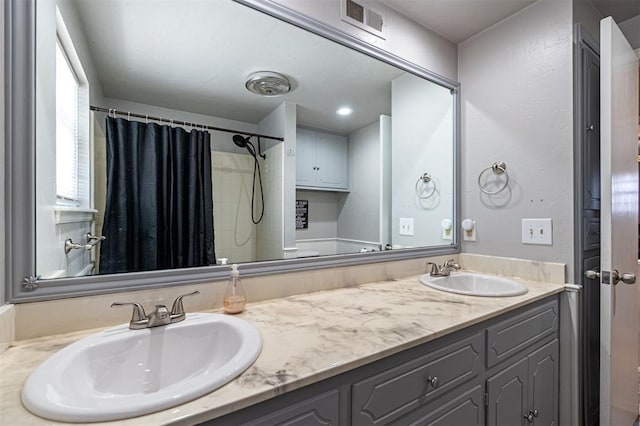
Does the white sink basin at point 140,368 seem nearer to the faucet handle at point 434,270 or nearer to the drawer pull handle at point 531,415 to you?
the faucet handle at point 434,270

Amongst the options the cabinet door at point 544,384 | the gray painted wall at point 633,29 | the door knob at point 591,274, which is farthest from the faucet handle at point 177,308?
the gray painted wall at point 633,29

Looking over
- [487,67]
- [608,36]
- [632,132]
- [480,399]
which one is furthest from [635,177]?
[480,399]

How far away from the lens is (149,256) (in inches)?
39.9

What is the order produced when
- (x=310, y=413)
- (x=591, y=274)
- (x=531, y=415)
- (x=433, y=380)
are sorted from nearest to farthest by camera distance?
(x=310, y=413) → (x=433, y=380) → (x=531, y=415) → (x=591, y=274)

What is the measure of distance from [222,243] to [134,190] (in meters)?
0.35

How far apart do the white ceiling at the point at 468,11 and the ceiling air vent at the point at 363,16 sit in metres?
0.10

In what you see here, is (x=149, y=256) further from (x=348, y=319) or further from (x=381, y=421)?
(x=381, y=421)

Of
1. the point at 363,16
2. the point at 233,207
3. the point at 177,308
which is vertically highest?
the point at 363,16

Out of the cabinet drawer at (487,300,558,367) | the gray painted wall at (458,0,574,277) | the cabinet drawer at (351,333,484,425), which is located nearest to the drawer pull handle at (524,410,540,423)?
the cabinet drawer at (487,300,558,367)

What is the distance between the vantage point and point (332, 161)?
1556 mm

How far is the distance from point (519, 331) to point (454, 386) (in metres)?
0.46

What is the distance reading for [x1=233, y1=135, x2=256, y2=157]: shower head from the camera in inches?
47.5

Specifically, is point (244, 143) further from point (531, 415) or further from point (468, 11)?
point (531, 415)

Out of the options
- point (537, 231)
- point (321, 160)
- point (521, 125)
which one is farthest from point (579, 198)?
point (321, 160)
